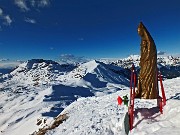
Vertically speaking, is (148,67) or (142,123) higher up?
(148,67)

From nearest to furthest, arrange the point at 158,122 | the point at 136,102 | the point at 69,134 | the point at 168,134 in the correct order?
the point at 168,134 < the point at 158,122 < the point at 69,134 < the point at 136,102

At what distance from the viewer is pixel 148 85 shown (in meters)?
13.1

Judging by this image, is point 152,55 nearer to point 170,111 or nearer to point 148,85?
point 148,85

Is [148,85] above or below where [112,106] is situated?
above

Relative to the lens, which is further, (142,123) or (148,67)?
(148,67)

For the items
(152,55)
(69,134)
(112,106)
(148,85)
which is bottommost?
(69,134)

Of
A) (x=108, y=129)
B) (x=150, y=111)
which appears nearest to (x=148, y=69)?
(x=150, y=111)

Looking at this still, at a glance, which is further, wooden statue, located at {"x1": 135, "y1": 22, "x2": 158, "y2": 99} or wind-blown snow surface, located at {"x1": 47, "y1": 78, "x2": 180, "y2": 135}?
wooden statue, located at {"x1": 135, "y1": 22, "x2": 158, "y2": 99}

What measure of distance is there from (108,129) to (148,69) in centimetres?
563

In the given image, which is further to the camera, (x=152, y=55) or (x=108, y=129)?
(x=108, y=129)

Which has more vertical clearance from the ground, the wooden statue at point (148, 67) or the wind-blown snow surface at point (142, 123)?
the wooden statue at point (148, 67)

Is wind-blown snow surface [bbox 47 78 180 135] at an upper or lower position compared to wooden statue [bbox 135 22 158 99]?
lower

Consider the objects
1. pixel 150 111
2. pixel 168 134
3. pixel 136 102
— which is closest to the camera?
pixel 168 134

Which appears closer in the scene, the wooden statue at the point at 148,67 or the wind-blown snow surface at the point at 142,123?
the wind-blown snow surface at the point at 142,123
